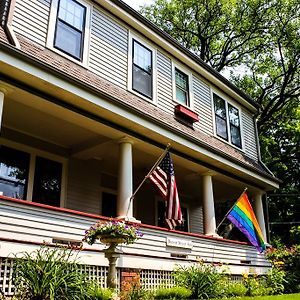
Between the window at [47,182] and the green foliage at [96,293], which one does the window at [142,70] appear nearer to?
the window at [47,182]

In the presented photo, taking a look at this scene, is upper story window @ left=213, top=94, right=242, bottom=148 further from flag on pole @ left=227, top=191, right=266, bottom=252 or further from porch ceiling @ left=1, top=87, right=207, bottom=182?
flag on pole @ left=227, top=191, right=266, bottom=252

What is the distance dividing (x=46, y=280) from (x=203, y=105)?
9.56 m

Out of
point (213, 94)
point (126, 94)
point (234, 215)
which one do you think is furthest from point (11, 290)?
point (213, 94)

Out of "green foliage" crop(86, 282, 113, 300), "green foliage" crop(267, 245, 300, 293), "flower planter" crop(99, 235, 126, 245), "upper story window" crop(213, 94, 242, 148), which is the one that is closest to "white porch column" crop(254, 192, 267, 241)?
"green foliage" crop(267, 245, 300, 293)

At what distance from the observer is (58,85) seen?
7426 mm

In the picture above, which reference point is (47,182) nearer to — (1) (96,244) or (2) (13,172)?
(2) (13,172)

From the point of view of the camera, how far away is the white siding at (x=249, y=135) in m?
15.8

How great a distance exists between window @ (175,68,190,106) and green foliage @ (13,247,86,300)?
315 inches

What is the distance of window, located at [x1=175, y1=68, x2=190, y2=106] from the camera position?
41.4 ft

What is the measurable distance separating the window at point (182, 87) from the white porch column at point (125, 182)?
12.8 ft

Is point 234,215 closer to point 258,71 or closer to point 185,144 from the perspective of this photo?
point 185,144

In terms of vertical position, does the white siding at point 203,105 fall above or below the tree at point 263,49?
below

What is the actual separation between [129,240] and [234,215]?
4.99 meters

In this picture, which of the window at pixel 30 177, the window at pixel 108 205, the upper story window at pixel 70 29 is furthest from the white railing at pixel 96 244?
the upper story window at pixel 70 29
